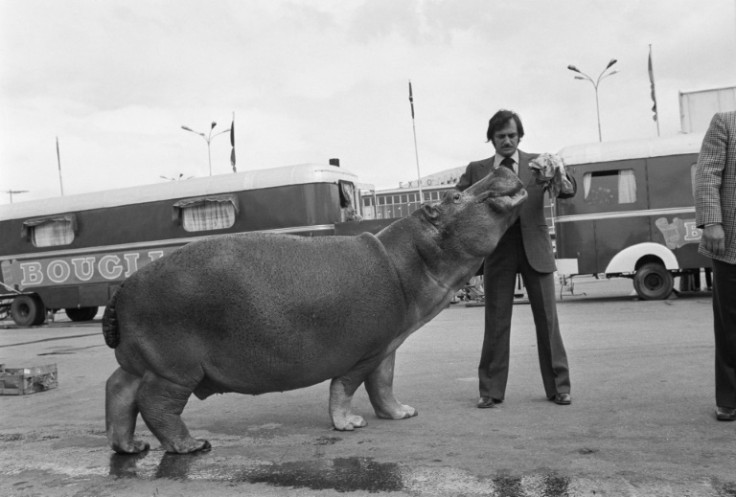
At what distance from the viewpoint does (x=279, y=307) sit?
3574 mm

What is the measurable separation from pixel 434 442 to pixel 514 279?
1.47 meters

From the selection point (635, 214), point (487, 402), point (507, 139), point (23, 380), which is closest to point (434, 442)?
point (487, 402)

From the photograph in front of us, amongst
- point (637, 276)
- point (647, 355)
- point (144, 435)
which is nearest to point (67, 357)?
point (144, 435)

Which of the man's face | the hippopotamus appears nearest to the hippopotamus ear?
the hippopotamus

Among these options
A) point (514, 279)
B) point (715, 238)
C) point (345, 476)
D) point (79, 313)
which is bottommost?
point (79, 313)

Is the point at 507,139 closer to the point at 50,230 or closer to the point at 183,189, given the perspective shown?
the point at 183,189

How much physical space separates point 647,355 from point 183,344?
463 cm

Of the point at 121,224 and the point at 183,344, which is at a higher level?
the point at 121,224

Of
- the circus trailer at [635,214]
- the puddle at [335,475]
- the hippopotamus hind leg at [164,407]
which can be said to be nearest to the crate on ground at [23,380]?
the hippopotamus hind leg at [164,407]

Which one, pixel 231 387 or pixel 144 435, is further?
pixel 144 435

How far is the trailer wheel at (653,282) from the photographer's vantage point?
12.7m

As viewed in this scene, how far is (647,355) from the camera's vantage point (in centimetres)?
641

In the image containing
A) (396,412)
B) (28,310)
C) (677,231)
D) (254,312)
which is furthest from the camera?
(28,310)

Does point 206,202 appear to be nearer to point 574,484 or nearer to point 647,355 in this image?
point 647,355
